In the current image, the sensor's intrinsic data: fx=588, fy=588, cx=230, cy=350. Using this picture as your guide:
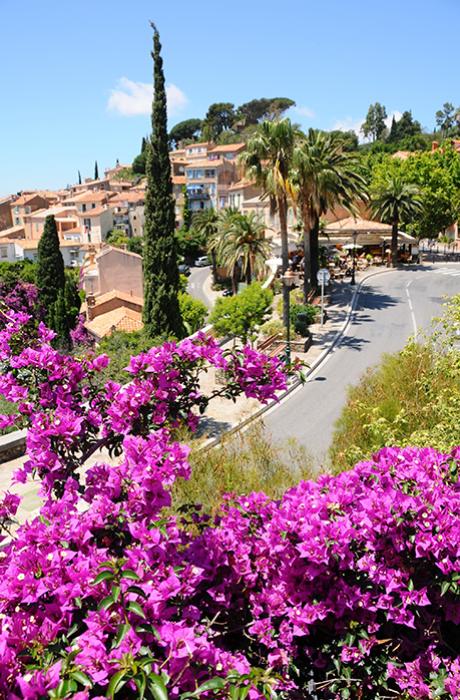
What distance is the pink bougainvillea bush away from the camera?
129 inches

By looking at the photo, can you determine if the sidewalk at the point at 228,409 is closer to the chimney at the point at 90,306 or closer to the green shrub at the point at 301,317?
the green shrub at the point at 301,317

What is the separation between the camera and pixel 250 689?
3.15m

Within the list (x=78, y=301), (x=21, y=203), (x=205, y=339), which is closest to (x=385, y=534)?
(x=205, y=339)

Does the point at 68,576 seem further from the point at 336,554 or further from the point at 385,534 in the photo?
the point at 385,534

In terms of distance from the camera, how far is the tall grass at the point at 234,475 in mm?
7914

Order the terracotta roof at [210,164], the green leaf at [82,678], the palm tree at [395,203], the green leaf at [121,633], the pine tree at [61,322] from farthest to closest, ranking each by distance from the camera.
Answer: the terracotta roof at [210,164] < the palm tree at [395,203] < the pine tree at [61,322] < the green leaf at [121,633] < the green leaf at [82,678]

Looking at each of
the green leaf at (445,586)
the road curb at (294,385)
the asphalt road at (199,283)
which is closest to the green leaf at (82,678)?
the green leaf at (445,586)

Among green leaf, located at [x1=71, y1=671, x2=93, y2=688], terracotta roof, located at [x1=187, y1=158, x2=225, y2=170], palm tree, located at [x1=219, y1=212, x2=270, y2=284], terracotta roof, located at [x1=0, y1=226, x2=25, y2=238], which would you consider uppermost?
terracotta roof, located at [x1=187, y1=158, x2=225, y2=170]

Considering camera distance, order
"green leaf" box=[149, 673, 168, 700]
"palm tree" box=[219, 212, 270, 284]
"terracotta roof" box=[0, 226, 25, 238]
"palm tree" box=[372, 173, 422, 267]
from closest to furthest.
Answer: "green leaf" box=[149, 673, 168, 700] < "palm tree" box=[219, 212, 270, 284] < "palm tree" box=[372, 173, 422, 267] < "terracotta roof" box=[0, 226, 25, 238]

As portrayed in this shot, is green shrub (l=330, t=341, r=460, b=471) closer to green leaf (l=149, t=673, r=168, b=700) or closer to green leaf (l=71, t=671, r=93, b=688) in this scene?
green leaf (l=149, t=673, r=168, b=700)

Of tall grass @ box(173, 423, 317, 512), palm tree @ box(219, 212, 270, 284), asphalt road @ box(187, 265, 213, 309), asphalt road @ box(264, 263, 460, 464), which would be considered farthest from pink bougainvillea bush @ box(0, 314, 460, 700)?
asphalt road @ box(187, 265, 213, 309)

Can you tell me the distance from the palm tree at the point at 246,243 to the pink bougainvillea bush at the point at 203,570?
99.4 feet

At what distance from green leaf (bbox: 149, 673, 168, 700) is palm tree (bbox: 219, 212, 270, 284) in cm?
3295

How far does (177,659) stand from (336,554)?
4.97 ft
